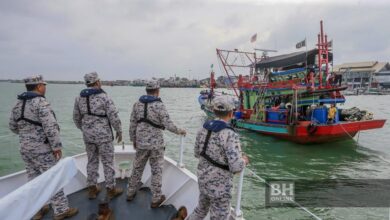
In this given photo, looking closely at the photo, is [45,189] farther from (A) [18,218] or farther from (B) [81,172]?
(B) [81,172]

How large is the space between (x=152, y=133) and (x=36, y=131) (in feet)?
4.32

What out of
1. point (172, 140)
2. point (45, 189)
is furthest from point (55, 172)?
point (172, 140)

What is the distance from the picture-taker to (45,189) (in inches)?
63.2

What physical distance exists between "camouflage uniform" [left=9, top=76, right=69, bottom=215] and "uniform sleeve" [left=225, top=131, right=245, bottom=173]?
1987 millimetres

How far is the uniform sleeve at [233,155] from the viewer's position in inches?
96.6

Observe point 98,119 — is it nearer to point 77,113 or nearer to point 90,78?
point 77,113

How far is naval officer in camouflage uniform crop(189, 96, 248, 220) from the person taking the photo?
8.10 ft

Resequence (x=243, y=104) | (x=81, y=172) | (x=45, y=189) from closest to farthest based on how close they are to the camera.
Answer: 1. (x=45, y=189)
2. (x=81, y=172)
3. (x=243, y=104)

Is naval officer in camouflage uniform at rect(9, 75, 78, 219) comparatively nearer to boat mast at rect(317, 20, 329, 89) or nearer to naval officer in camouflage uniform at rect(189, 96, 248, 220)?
naval officer in camouflage uniform at rect(189, 96, 248, 220)

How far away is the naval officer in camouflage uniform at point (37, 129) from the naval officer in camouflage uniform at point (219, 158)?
5.58 ft

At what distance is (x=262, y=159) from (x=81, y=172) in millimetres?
7918

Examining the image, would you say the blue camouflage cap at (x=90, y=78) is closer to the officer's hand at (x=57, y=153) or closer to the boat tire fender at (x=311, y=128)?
the officer's hand at (x=57, y=153)

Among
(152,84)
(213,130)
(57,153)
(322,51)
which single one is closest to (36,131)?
(57,153)

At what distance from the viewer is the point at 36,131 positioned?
127 inches
